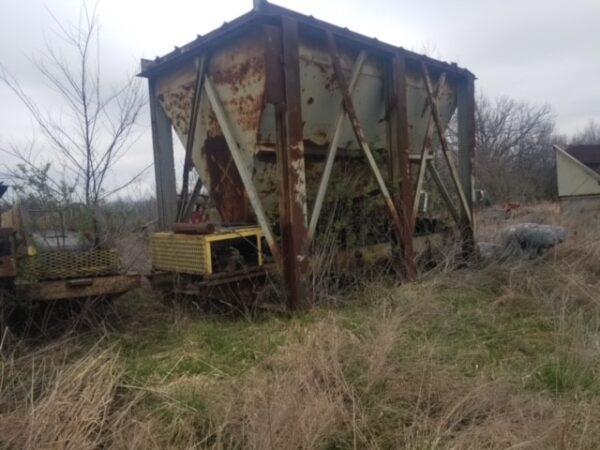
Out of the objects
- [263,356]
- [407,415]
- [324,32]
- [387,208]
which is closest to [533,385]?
[407,415]

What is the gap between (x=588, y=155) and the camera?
62.8ft

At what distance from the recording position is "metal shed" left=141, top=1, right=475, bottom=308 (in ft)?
15.0

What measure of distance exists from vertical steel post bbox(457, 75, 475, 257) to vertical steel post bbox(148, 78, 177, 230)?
434cm

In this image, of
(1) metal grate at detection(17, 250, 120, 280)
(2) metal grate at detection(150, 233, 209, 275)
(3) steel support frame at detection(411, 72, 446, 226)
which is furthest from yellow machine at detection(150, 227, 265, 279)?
(3) steel support frame at detection(411, 72, 446, 226)

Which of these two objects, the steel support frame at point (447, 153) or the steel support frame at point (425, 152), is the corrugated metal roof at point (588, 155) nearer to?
the steel support frame at point (447, 153)

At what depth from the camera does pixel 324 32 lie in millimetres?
5000

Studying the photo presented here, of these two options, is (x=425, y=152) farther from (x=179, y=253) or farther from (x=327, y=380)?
(x=327, y=380)

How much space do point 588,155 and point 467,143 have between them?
1469cm

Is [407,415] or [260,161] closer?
[407,415]

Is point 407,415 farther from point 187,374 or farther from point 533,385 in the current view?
point 187,374

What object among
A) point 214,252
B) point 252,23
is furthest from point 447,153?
point 214,252

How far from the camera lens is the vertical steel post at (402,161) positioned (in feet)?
19.2

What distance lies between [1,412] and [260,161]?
320 cm

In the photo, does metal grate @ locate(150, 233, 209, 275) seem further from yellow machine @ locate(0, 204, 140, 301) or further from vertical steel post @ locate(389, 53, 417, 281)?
vertical steel post @ locate(389, 53, 417, 281)
